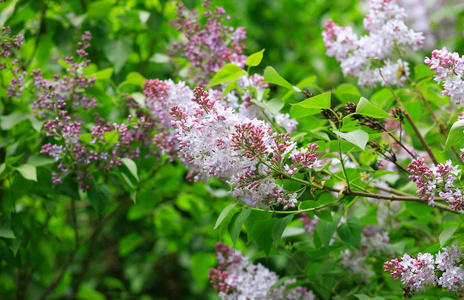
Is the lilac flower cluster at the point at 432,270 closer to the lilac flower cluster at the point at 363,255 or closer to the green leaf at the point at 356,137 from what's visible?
the green leaf at the point at 356,137

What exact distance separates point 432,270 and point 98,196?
1.01 metres

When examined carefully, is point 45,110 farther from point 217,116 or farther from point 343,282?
Answer: point 343,282

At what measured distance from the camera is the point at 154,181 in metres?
2.10

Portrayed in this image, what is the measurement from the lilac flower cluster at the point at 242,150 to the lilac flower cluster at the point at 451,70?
0.34 meters

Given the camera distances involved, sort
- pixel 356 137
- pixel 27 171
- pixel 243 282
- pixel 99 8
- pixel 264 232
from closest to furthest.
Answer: pixel 356 137, pixel 264 232, pixel 27 171, pixel 243 282, pixel 99 8

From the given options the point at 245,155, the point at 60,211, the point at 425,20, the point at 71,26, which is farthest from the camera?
the point at 425,20

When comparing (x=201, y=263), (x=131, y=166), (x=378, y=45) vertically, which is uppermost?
(x=378, y=45)

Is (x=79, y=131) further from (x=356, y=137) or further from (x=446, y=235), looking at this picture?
(x=446, y=235)

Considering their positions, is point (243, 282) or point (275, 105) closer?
point (275, 105)

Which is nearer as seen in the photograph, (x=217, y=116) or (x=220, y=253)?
(x=217, y=116)

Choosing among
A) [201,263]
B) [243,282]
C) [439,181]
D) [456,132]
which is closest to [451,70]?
[456,132]

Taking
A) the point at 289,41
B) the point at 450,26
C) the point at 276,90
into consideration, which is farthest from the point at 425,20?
the point at 276,90

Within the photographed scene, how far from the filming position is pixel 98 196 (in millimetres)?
1570

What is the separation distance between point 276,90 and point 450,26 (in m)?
1.53
